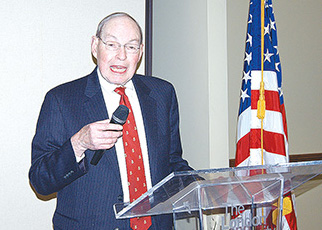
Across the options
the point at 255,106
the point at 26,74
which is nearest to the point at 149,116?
the point at 26,74

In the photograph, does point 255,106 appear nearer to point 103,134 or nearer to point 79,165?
point 79,165

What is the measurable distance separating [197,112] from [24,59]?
1.36 meters

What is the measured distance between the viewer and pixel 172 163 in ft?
6.58

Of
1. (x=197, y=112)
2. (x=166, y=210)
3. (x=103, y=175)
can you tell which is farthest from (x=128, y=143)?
(x=197, y=112)

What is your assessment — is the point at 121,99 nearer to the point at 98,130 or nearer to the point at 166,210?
the point at 98,130

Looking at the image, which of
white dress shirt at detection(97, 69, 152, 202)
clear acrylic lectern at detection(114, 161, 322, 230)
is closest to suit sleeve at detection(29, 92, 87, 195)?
white dress shirt at detection(97, 69, 152, 202)

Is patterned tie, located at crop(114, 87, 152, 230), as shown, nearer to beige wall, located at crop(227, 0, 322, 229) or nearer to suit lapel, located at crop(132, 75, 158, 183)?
suit lapel, located at crop(132, 75, 158, 183)

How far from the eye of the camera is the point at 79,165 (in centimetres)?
160

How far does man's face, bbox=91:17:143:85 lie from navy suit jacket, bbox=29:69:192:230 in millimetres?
133

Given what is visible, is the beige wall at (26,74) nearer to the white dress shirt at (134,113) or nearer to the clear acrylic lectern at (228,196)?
the white dress shirt at (134,113)

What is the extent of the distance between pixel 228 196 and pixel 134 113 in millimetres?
857

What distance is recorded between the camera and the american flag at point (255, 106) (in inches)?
104

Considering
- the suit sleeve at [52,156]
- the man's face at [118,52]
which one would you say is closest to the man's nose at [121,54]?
the man's face at [118,52]

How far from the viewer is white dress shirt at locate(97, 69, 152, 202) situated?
176 centimetres
